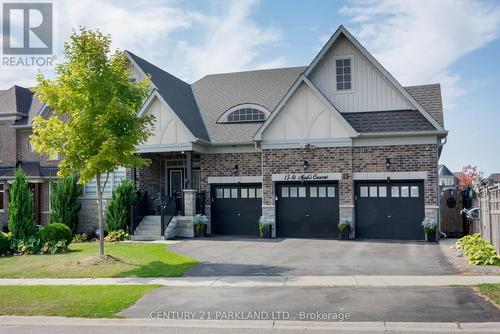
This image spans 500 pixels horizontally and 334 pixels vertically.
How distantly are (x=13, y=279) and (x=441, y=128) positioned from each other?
15.6 m

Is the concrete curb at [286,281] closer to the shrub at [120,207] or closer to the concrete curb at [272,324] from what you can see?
the concrete curb at [272,324]

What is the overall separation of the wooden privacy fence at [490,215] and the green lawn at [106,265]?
856 cm

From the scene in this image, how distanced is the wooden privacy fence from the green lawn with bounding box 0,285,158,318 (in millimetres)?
9461

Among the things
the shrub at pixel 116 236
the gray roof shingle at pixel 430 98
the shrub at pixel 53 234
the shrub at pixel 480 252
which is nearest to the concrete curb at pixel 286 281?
the shrub at pixel 480 252

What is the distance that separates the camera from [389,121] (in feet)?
64.6

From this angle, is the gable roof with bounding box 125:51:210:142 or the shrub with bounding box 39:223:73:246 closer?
the shrub with bounding box 39:223:73:246

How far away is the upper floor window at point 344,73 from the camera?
2059cm

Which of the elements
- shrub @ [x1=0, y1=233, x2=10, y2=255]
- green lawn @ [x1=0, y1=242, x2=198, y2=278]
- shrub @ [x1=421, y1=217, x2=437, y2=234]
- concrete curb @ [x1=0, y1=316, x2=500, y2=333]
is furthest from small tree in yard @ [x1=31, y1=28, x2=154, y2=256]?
shrub @ [x1=421, y1=217, x2=437, y2=234]

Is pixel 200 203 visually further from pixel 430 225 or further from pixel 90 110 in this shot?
pixel 430 225

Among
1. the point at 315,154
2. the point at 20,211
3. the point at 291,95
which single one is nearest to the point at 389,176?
the point at 315,154

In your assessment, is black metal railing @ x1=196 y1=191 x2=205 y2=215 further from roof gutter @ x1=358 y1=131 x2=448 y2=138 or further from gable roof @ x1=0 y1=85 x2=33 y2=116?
gable roof @ x1=0 y1=85 x2=33 y2=116

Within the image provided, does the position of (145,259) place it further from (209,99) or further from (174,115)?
(209,99)

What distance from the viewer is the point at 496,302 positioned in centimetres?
862

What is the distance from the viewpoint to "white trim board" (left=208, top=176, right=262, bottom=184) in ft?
71.8
